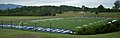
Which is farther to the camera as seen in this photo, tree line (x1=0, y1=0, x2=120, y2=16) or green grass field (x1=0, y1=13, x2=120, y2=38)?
tree line (x1=0, y1=0, x2=120, y2=16)

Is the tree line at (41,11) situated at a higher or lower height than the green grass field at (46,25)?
lower

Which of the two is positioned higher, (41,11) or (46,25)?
(46,25)

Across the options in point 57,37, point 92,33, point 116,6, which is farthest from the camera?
point 116,6

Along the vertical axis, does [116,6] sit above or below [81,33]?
below

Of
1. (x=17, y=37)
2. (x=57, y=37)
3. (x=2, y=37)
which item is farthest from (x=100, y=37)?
(x=2, y=37)

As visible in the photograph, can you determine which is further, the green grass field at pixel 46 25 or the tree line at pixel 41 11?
the tree line at pixel 41 11

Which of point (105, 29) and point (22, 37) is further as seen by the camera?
point (105, 29)

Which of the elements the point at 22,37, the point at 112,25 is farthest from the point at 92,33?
the point at 22,37

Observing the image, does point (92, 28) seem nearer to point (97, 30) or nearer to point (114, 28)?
point (97, 30)

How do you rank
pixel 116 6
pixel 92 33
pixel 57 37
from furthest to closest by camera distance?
pixel 116 6, pixel 92 33, pixel 57 37

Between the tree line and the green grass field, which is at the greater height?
the green grass field

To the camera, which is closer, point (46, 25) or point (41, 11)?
point (46, 25)
